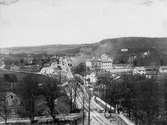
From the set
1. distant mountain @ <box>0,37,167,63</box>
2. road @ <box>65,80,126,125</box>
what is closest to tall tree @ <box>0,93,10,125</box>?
distant mountain @ <box>0,37,167,63</box>

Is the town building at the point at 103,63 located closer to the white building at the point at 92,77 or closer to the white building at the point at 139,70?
the white building at the point at 92,77

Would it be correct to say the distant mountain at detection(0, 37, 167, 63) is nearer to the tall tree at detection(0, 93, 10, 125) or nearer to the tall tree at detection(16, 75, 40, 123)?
the tall tree at detection(16, 75, 40, 123)

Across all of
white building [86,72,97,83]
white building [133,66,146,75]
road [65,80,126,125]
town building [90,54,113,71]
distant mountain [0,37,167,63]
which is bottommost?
road [65,80,126,125]

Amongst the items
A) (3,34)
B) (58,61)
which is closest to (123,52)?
(58,61)

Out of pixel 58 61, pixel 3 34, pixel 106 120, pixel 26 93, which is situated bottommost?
pixel 106 120

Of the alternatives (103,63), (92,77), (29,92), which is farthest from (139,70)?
(29,92)

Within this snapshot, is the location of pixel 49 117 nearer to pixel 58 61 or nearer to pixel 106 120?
pixel 106 120

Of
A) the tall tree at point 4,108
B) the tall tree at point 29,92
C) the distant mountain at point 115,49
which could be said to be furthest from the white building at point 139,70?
the tall tree at point 4,108

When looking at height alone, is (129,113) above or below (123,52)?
below

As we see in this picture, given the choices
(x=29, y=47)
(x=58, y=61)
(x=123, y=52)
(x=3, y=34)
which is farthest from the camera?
(x=123, y=52)
